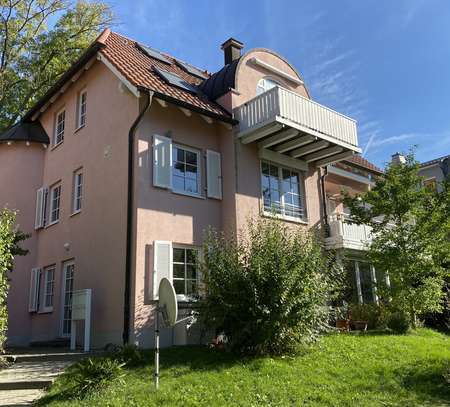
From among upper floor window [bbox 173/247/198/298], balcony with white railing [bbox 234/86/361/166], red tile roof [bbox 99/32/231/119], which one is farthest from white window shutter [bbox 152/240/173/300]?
balcony with white railing [bbox 234/86/361/166]

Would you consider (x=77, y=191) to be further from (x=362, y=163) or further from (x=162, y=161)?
(x=362, y=163)

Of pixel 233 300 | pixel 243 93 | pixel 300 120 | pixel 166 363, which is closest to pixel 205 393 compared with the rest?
pixel 166 363

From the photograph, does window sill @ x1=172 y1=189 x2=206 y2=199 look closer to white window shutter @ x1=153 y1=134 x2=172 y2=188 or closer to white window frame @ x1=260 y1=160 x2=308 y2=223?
white window shutter @ x1=153 y1=134 x2=172 y2=188

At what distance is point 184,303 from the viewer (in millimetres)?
11719

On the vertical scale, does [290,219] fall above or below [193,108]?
below

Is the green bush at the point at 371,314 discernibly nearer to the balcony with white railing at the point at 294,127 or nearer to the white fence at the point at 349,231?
the white fence at the point at 349,231

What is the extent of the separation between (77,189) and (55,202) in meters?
1.78

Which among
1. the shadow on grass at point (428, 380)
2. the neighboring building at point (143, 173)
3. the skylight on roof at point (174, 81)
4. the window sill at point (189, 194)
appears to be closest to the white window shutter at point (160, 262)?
the neighboring building at point (143, 173)

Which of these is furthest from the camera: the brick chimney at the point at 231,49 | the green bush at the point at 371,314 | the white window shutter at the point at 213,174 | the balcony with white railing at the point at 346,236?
the brick chimney at the point at 231,49

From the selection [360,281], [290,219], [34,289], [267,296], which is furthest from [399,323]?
[34,289]

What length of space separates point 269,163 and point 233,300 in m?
6.29

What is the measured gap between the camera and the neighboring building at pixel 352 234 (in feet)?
49.9

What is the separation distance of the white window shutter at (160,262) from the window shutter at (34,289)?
5.87m

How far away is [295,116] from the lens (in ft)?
44.6
